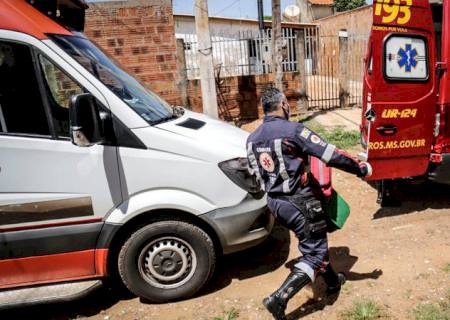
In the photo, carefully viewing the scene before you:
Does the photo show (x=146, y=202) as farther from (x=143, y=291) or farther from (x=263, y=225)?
(x=263, y=225)

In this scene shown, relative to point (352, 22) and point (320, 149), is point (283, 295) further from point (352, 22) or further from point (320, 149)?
point (352, 22)

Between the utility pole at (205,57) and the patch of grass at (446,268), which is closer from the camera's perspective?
the patch of grass at (446,268)

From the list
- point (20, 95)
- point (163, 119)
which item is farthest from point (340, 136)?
point (20, 95)

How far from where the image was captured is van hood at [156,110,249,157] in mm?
3168

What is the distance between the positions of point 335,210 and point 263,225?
62 cm

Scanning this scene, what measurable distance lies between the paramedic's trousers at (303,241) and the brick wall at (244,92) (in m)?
8.19

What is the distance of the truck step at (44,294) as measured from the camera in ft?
9.55

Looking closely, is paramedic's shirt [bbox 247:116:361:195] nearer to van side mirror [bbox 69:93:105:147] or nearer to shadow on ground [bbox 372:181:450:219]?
van side mirror [bbox 69:93:105:147]

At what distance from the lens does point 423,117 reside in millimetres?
4266

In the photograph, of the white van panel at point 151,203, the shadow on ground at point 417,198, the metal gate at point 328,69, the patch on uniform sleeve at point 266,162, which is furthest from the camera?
the metal gate at point 328,69

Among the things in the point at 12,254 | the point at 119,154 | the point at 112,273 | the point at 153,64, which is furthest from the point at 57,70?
the point at 153,64

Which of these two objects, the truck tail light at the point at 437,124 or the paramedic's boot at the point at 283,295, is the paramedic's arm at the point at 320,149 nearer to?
the paramedic's boot at the point at 283,295

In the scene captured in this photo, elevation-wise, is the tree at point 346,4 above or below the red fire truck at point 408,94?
above

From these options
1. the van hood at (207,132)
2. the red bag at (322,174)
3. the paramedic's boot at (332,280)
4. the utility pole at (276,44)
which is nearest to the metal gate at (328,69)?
the utility pole at (276,44)
